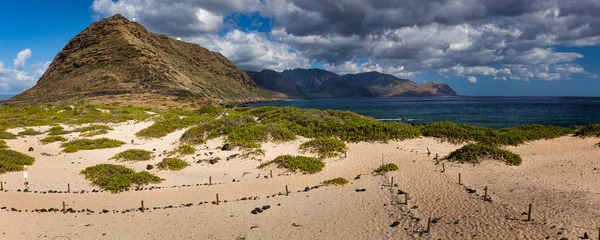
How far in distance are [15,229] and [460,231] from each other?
59.9 ft

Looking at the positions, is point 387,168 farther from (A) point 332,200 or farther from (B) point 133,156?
(B) point 133,156

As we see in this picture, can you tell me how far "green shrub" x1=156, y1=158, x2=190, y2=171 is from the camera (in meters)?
24.1

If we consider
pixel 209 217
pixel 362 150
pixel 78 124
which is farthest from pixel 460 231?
pixel 78 124

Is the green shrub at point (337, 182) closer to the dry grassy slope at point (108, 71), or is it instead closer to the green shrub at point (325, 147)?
the green shrub at point (325, 147)

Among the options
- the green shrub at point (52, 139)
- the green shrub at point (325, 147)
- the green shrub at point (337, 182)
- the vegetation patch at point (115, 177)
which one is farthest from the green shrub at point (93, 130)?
the green shrub at point (337, 182)

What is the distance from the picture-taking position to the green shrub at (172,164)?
24.1 meters

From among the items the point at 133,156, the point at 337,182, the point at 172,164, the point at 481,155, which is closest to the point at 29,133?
the point at 133,156

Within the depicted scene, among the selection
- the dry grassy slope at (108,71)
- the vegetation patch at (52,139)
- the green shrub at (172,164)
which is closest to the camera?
the green shrub at (172,164)

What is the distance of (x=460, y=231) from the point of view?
39.7 ft

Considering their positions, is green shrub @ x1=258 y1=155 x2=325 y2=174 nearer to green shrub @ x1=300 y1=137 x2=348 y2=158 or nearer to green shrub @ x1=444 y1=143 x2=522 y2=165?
green shrub @ x1=300 y1=137 x2=348 y2=158

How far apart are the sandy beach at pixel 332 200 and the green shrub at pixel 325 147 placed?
44.1 inches

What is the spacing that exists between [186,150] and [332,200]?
16324 millimetres

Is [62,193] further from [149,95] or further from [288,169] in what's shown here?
[149,95]

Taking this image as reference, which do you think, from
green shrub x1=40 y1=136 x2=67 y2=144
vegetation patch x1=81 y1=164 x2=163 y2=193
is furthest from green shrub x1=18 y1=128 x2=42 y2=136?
vegetation patch x1=81 y1=164 x2=163 y2=193
